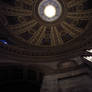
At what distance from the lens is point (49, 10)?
50.1 feet

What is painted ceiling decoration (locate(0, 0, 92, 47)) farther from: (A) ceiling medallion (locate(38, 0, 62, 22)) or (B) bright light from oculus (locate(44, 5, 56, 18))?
(B) bright light from oculus (locate(44, 5, 56, 18))

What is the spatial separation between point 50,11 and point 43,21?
109cm

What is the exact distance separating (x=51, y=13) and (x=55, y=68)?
603 centimetres

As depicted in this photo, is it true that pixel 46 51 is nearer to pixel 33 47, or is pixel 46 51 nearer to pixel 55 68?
pixel 33 47

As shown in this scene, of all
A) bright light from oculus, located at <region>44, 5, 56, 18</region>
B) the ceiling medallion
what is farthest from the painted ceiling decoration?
bright light from oculus, located at <region>44, 5, 56, 18</region>

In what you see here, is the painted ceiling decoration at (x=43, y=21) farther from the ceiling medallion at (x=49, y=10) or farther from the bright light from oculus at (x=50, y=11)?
the bright light from oculus at (x=50, y=11)

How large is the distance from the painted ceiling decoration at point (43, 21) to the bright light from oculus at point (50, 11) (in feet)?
0.81

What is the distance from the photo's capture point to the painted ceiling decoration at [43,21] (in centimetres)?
1450

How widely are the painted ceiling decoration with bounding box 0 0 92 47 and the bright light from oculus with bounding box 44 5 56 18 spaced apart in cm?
25

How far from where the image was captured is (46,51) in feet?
45.8

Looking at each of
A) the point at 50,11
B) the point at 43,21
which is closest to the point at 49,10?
the point at 50,11

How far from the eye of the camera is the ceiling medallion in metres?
14.9

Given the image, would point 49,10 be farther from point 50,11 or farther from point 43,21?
point 43,21

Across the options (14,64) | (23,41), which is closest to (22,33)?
(23,41)
